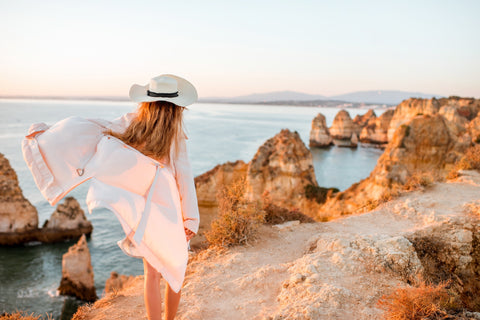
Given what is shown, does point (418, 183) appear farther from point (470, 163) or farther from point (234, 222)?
point (234, 222)

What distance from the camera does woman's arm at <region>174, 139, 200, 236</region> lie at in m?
2.64

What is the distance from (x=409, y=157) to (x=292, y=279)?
2031 centimetres

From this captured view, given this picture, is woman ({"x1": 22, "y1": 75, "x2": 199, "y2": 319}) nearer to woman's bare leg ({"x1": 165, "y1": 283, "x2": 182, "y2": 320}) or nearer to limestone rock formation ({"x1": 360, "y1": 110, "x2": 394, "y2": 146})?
woman's bare leg ({"x1": 165, "y1": 283, "x2": 182, "y2": 320})

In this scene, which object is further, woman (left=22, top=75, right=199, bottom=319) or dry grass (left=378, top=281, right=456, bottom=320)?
dry grass (left=378, top=281, right=456, bottom=320)

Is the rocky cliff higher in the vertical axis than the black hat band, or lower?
lower

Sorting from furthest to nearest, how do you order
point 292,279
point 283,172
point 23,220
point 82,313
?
point 23,220 < point 283,172 < point 292,279 < point 82,313

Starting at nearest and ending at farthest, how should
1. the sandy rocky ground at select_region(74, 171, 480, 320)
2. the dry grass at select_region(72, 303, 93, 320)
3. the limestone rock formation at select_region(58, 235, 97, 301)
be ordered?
the sandy rocky ground at select_region(74, 171, 480, 320) → the dry grass at select_region(72, 303, 93, 320) → the limestone rock formation at select_region(58, 235, 97, 301)

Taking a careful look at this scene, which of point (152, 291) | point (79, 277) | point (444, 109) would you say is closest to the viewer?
point (152, 291)

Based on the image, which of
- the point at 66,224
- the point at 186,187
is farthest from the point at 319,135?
the point at 186,187

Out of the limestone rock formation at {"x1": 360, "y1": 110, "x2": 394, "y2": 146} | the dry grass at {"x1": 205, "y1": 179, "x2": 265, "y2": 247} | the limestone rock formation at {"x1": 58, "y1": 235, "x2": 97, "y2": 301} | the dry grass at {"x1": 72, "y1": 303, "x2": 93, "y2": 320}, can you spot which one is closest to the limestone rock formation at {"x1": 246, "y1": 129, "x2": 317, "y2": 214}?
the limestone rock formation at {"x1": 58, "y1": 235, "x2": 97, "y2": 301}

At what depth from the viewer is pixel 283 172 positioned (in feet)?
77.5

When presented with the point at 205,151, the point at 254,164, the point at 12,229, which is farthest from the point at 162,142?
the point at 205,151

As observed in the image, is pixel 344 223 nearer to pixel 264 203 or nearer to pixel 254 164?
pixel 264 203

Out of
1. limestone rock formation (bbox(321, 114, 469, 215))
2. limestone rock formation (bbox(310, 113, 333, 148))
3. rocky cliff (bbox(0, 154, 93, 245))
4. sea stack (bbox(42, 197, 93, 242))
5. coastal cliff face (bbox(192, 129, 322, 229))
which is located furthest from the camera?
limestone rock formation (bbox(310, 113, 333, 148))
